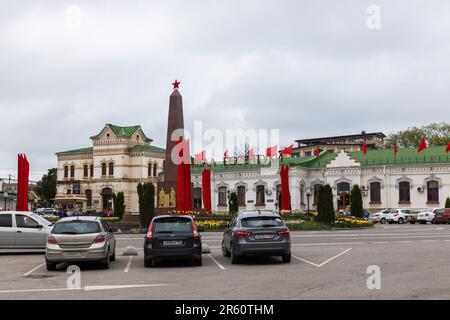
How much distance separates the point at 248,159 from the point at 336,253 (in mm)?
52343

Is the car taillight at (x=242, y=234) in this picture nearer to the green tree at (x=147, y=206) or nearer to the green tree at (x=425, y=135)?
the green tree at (x=147, y=206)

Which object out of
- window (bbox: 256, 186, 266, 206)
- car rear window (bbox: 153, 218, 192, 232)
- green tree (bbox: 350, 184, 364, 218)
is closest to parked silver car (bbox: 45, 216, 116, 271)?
car rear window (bbox: 153, 218, 192, 232)

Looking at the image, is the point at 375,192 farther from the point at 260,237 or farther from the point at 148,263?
the point at 148,263

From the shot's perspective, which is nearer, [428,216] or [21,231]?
[21,231]

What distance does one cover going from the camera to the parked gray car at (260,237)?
15.4m

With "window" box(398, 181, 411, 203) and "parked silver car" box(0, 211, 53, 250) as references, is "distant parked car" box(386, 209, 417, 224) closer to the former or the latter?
"window" box(398, 181, 411, 203)

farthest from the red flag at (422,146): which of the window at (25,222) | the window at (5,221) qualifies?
the window at (5,221)

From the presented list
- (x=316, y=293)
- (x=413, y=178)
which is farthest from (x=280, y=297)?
(x=413, y=178)

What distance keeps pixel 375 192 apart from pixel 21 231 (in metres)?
43.9

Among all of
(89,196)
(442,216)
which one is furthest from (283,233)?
(89,196)

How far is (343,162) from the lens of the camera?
58719 mm

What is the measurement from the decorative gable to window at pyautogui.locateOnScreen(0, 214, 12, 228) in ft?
143

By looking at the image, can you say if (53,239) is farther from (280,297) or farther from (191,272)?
(280,297)

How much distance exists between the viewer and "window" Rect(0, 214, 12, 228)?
19422mm
